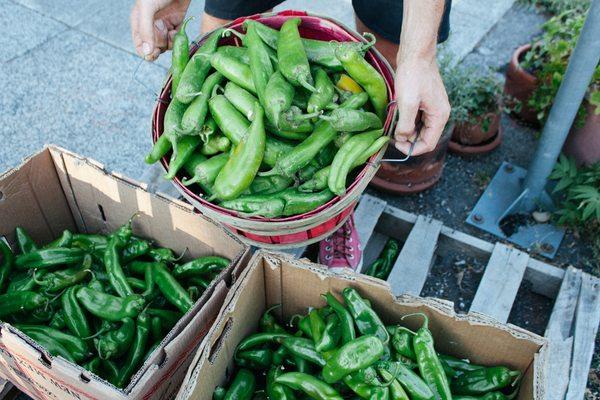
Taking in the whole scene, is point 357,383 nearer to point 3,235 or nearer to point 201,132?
point 201,132

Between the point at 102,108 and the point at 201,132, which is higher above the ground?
the point at 201,132

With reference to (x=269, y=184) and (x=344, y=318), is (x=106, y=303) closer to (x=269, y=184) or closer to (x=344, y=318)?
(x=269, y=184)

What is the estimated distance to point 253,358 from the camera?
213 cm

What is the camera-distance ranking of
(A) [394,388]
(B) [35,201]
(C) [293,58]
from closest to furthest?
(A) [394,388]
(C) [293,58]
(B) [35,201]

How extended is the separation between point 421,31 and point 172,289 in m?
1.46

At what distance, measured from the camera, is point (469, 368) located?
2.09m

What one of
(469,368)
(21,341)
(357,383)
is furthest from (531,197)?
(21,341)

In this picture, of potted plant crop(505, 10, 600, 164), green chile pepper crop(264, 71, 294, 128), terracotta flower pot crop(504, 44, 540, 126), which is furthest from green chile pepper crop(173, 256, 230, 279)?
terracotta flower pot crop(504, 44, 540, 126)

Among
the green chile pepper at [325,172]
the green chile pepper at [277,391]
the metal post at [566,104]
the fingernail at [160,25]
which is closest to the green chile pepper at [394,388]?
the green chile pepper at [277,391]

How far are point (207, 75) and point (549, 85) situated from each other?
2.40 m

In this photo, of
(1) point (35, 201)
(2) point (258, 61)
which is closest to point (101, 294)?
(1) point (35, 201)

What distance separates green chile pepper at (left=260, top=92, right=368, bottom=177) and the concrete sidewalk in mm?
1783

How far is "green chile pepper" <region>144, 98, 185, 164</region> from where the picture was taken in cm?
205

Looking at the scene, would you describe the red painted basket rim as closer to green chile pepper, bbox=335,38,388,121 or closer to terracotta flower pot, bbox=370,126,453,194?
green chile pepper, bbox=335,38,388,121
